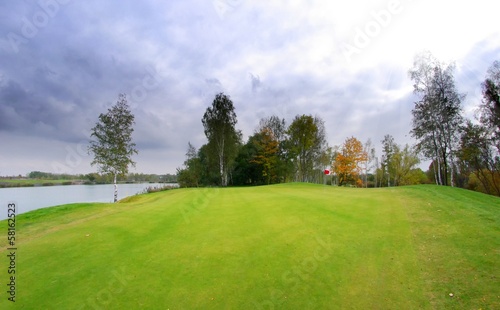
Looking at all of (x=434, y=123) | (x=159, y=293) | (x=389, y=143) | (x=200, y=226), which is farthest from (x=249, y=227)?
(x=389, y=143)

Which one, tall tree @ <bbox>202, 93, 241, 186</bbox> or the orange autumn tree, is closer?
tall tree @ <bbox>202, 93, 241, 186</bbox>

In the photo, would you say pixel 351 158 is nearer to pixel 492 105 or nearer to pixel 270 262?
pixel 492 105

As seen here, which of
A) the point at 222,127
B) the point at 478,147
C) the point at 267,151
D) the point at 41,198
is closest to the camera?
the point at 41,198

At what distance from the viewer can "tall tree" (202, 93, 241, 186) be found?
152 ft

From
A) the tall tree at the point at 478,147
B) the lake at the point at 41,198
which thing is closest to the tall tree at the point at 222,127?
the lake at the point at 41,198

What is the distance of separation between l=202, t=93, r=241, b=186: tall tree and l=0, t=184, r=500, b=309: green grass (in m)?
35.4

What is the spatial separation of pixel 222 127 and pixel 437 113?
1266 inches

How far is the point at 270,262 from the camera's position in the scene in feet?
23.3

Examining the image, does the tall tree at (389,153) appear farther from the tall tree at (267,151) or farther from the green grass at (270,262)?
the green grass at (270,262)

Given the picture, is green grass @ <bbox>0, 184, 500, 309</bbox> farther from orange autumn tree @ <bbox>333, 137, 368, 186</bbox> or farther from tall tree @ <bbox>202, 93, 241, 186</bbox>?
orange autumn tree @ <bbox>333, 137, 368, 186</bbox>

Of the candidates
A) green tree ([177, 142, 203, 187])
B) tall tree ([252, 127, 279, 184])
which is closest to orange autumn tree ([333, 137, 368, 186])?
tall tree ([252, 127, 279, 184])

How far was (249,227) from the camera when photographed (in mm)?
9969

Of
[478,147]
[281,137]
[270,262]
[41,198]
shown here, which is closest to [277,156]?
[281,137]

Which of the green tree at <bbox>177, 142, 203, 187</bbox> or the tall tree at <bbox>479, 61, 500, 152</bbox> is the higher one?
the tall tree at <bbox>479, 61, 500, 152</bbox>
